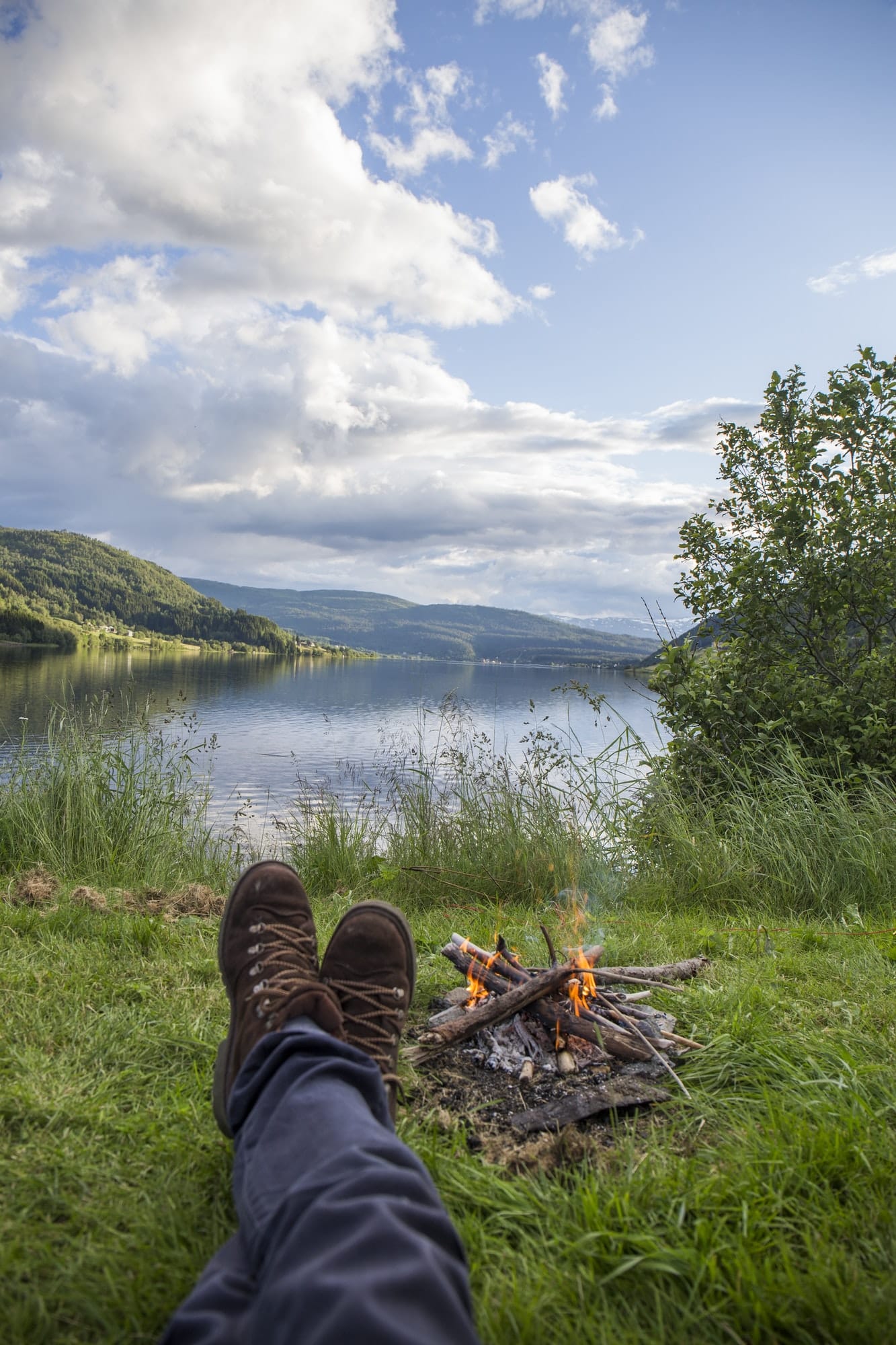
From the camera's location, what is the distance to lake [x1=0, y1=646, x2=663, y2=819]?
455 inches

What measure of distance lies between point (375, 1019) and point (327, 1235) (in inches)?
33.6

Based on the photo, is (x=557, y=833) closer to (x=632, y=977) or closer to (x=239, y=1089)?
(x=632, y=977)

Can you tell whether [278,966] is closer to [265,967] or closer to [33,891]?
[265,967]

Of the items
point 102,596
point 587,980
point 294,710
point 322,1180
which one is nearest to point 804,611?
point 587,980

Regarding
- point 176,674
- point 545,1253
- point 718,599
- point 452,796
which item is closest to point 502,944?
point 545,1253

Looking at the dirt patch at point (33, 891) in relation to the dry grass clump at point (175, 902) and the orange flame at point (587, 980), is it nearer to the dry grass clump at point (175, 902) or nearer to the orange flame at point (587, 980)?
the dry grass clump at point (175, 902)

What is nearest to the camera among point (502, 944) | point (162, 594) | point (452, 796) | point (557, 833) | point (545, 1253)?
point (545, 1253)

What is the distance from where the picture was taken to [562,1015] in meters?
2.11

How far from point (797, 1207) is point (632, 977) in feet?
3.68

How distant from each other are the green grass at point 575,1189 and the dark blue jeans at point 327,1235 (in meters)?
0.28

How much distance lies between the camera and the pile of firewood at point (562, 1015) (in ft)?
6.72

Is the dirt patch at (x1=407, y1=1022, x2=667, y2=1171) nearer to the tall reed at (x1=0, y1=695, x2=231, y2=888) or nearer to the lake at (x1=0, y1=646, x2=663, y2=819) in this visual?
the tall reed at (x1=0, y1=695, x2=231, y2=888)

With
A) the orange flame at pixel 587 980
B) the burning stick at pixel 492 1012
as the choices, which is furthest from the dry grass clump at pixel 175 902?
the orange flame at pixel 587 980

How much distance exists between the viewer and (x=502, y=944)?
244cm
